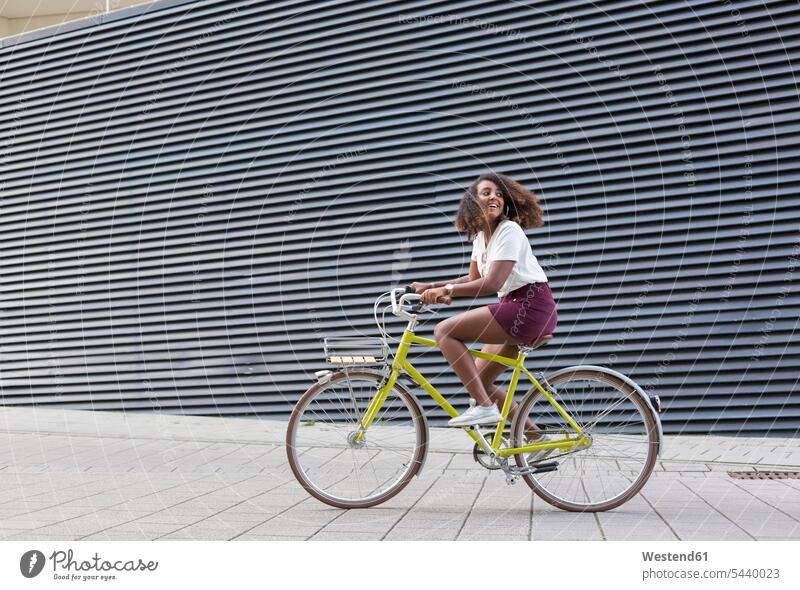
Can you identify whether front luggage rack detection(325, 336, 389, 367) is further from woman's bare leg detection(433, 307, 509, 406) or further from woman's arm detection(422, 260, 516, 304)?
woman's arm detection(422, 260, 516, 304)

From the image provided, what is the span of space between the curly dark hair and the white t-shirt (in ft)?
0.47

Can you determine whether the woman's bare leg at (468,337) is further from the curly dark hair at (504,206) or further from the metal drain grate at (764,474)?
the metal drain grate at (764,474)

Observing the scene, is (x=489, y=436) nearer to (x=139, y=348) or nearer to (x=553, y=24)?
(x=553, y=24)

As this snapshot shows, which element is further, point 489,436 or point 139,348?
point 139,348

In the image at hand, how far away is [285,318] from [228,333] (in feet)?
2.23

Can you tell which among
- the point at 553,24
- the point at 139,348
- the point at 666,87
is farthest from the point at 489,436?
the point at 139,348

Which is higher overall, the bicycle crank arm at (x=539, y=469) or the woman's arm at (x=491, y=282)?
the woman's arm at (x=491, y=282)

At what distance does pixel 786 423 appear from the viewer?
688 cm
